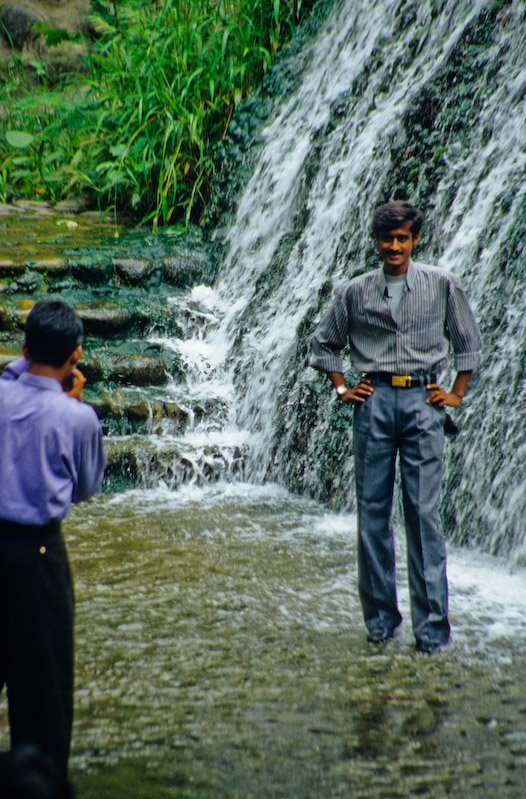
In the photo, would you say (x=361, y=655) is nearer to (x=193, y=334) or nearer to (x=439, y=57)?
(x=193, y=334)

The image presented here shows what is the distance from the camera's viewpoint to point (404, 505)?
3668 mm

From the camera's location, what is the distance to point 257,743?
9.20 ft

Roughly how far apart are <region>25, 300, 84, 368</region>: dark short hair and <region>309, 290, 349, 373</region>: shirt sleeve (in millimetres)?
1746

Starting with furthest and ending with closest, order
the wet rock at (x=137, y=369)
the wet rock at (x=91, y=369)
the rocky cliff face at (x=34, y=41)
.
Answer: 1. the rocky cliff face at (x=34, y=41)
2. the wet rock at (x=137, y=369)
3. the wet rock at (x=91, y=369)

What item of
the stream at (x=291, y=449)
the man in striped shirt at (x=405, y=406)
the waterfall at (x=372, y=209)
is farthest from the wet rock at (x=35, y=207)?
the man in striped shirt at (x=405, y=406)

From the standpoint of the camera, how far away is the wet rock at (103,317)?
7.77 m

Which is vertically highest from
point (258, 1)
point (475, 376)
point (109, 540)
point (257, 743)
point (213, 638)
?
point (258, 1)

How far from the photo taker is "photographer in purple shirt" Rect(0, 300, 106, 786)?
2264 millimetres

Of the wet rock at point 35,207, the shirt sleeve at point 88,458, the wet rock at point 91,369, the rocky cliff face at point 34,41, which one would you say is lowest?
the wet rock at point 91,369

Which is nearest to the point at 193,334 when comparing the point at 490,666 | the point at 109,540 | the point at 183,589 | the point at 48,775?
the point at 109,540

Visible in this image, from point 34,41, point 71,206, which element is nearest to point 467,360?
point 71,206

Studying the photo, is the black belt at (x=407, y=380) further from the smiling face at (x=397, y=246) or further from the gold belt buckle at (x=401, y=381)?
the smiling face at (x=397, y=246)

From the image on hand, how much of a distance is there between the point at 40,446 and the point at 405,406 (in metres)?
1.81

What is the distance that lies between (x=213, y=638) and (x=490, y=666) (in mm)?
1240
